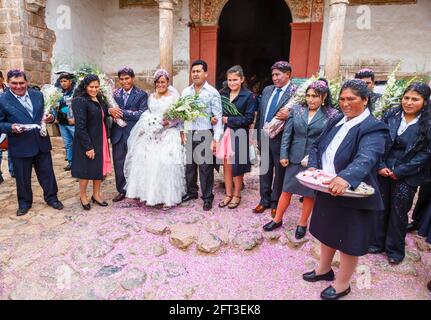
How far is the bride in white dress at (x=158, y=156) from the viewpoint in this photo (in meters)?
4.11

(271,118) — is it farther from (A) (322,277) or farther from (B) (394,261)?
(B) (394,261)

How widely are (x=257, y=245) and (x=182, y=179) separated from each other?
4.48 feet

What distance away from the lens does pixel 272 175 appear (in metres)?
4.17

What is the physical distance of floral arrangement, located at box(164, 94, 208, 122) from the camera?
12.9 feet

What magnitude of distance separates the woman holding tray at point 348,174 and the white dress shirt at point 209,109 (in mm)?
1615

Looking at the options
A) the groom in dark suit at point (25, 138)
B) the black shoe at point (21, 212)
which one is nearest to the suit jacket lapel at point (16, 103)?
the groom in dark suit at point (25, 138)

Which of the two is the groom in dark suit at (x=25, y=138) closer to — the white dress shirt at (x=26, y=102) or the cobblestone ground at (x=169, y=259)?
the white dress shirt at (x=26, y=102)

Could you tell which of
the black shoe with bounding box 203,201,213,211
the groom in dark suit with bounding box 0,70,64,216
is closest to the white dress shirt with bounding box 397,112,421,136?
the black shoe with bounding box 203,201,213,211

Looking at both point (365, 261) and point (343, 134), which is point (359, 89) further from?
point (365, 261)

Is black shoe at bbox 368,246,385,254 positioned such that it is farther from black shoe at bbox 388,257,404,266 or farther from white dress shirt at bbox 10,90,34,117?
white dress shirt at bbox 10,90,34,117

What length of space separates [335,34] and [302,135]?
4.95 m

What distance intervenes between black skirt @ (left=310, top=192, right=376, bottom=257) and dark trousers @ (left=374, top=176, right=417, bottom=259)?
882 mm

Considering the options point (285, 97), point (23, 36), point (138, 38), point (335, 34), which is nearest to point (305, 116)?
point (285, 97)
